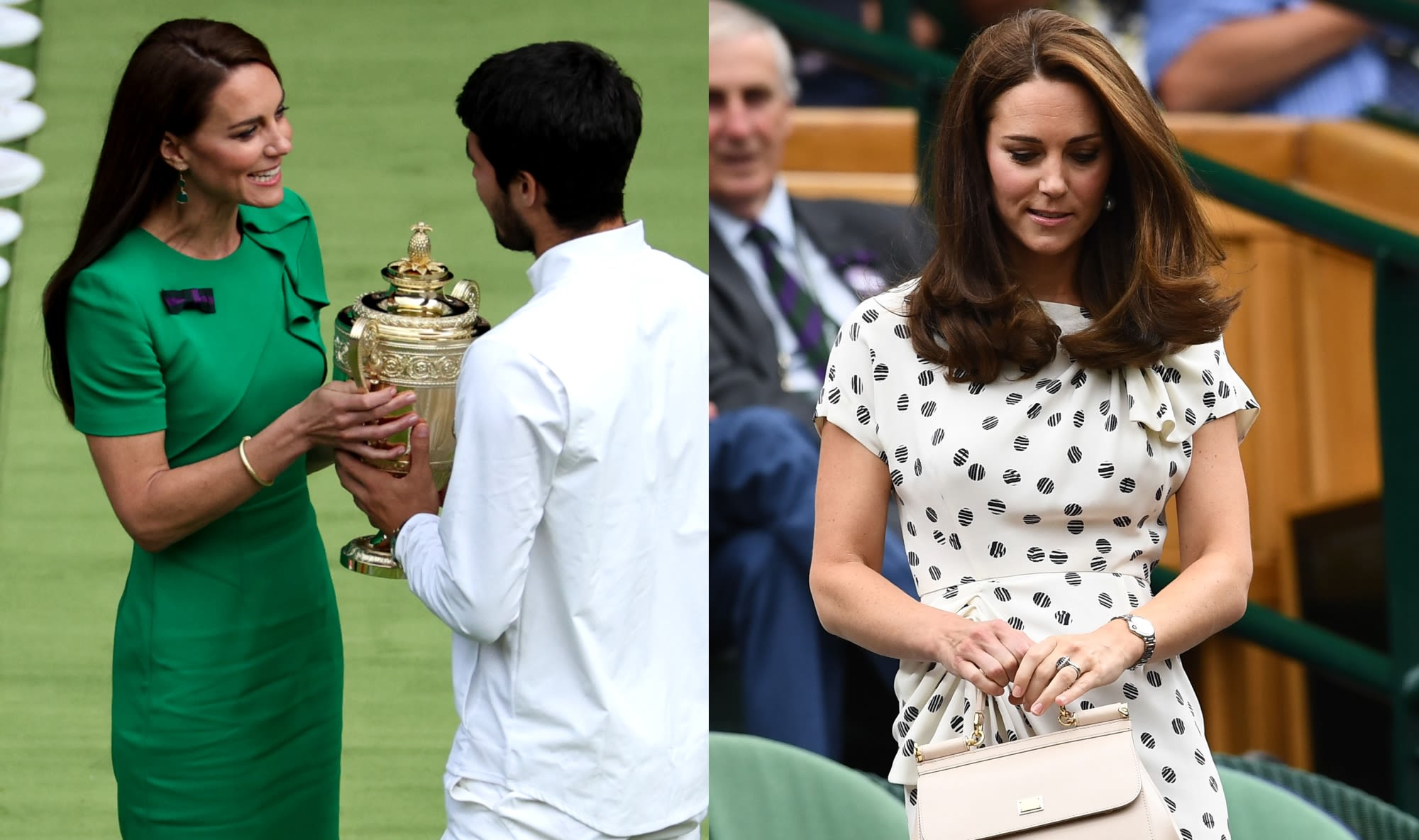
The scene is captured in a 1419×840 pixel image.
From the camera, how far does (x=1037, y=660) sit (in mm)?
1640

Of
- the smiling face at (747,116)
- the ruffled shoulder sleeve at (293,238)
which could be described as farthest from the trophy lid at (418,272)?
the smiling face at (747,116)

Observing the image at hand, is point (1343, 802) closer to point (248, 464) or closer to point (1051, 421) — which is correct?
point (1051, 421)

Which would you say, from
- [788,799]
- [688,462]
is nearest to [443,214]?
[788,799]

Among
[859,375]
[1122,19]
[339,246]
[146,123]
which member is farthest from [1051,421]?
[339,246]

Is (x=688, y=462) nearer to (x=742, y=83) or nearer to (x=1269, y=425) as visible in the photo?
(x=742, y=83)

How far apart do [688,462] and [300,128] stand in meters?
2.46

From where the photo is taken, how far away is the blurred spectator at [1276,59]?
10.9 feet

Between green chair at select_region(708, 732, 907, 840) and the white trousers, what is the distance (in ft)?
2.26

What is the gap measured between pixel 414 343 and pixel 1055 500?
0.78m

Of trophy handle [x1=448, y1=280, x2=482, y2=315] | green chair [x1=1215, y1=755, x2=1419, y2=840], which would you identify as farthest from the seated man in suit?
trophy handle [x1=448, y1=280, x2=482, y2=315]

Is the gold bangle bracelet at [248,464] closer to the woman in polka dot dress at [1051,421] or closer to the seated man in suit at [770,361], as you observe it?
the woman in polka dot dress at [1051,421]

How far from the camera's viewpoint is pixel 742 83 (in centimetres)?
332

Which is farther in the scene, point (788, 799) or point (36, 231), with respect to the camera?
point (36, 231)

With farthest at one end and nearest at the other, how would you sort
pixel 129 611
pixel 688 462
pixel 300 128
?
pixel 300 128
pixel 129 611
pixel 688 462
